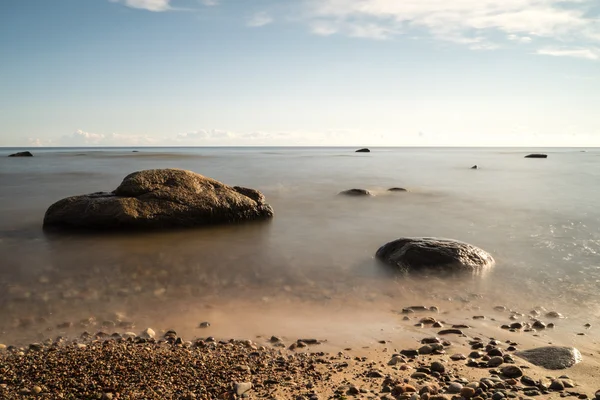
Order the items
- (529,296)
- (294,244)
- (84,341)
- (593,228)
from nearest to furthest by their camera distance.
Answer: (84,341) → (529,296) → (294,244) → (593,228)

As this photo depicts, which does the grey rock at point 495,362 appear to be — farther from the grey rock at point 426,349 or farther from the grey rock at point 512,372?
the grey rock at point 426,349

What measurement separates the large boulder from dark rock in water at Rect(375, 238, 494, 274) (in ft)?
15.8

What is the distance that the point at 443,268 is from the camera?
7.17 meters

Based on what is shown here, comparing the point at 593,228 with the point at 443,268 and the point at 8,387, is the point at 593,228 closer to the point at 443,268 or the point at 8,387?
the point at 443,268

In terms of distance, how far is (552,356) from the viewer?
4.18 meters

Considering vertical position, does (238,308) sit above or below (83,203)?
below

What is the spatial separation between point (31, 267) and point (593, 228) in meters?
12.9

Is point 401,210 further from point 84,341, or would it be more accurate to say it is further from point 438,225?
point 84,341

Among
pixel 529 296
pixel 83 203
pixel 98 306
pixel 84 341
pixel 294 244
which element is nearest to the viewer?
pixel 84 341

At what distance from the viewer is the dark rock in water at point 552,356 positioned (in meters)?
4.06

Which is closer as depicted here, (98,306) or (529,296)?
(98,306)

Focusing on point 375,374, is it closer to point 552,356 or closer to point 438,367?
point 438,367

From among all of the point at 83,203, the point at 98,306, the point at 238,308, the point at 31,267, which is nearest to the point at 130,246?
the point at 31,267

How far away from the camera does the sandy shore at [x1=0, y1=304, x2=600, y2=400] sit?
3.50 m
